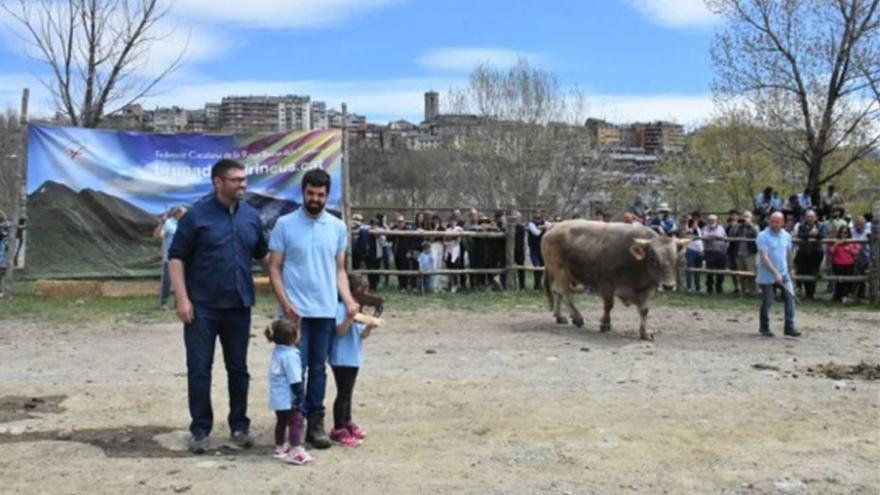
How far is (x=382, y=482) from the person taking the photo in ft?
17.6

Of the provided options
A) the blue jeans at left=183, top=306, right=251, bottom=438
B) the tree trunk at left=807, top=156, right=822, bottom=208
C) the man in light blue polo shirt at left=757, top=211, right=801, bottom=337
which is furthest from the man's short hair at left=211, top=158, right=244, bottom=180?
the tree trunk at left=807, top=156, right=822, bottom=208

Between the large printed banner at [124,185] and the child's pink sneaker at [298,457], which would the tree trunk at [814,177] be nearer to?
the large printed banner at [124,185]

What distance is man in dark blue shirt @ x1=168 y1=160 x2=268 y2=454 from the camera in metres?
6.04

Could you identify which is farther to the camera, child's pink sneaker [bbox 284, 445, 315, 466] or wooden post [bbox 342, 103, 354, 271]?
wooden post [bbox 342, 103, 354, 271]

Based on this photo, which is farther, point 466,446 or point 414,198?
point 414,198

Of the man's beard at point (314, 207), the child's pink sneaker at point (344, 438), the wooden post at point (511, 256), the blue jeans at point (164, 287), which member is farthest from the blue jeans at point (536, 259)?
the man's beard at point (314, 207)

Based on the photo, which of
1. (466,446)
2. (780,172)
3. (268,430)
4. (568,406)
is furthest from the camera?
(780,172)

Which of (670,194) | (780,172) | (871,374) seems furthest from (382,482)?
(670,194)

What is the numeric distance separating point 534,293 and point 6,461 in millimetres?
12200

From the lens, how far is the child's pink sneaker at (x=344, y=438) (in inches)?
243

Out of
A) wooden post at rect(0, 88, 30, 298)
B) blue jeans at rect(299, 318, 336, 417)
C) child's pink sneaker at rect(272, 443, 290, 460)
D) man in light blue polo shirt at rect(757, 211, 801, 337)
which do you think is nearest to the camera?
child's pink sneaker at rect(272, 443, 290, 460)

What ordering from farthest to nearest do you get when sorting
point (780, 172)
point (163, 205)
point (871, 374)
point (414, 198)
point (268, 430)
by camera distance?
point (414, 198) < point (780, 172) < point (163, 205) < point (871, 374) < point (268, 430)

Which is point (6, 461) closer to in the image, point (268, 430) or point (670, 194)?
point (268, 430)

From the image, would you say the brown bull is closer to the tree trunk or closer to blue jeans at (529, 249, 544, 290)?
blue jeans at (529, 249, 544, 290)
